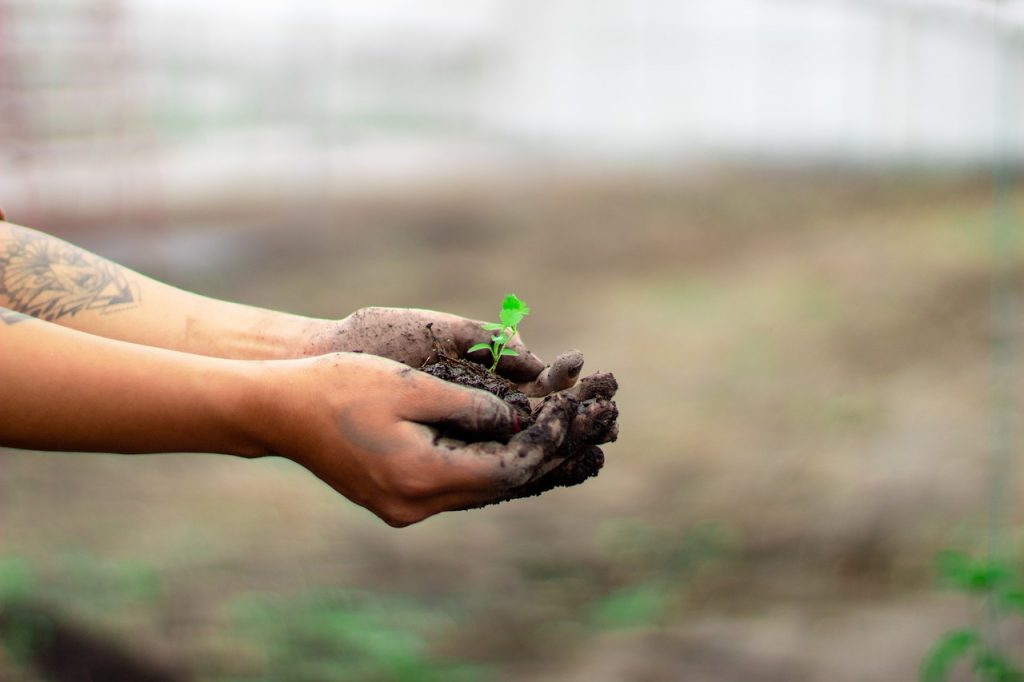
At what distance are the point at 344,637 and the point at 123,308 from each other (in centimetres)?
143

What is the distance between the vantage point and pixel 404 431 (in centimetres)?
131

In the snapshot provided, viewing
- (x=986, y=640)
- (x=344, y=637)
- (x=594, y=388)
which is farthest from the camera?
(x=344, y=637)

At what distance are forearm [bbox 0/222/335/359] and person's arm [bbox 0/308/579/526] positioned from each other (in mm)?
309

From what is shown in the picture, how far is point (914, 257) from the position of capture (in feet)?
19.5

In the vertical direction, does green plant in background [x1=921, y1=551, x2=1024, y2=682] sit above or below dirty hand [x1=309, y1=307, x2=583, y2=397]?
→ below

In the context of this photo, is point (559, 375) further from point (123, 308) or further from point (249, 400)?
point (123, 308)

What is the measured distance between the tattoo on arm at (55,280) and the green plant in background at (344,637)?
1.33m

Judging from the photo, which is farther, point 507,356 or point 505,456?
point 507,356

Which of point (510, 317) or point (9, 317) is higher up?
point (510, 317)

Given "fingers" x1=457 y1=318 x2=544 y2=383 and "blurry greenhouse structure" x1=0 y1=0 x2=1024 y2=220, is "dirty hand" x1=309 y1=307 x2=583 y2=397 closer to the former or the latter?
"fingers" x1=457 y1=318 x2=544 y2=383

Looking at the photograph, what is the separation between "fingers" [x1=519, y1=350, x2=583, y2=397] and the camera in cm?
158

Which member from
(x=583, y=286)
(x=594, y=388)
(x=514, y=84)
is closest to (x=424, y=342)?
(x=594, y=388)

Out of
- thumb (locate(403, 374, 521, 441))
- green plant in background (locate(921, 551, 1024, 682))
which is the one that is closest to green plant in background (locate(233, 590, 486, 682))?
green plant in background (locate(921, 551, 1024, 682))

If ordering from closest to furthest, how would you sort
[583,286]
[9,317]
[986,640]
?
[9,317] < [986,640] < [583,286]
